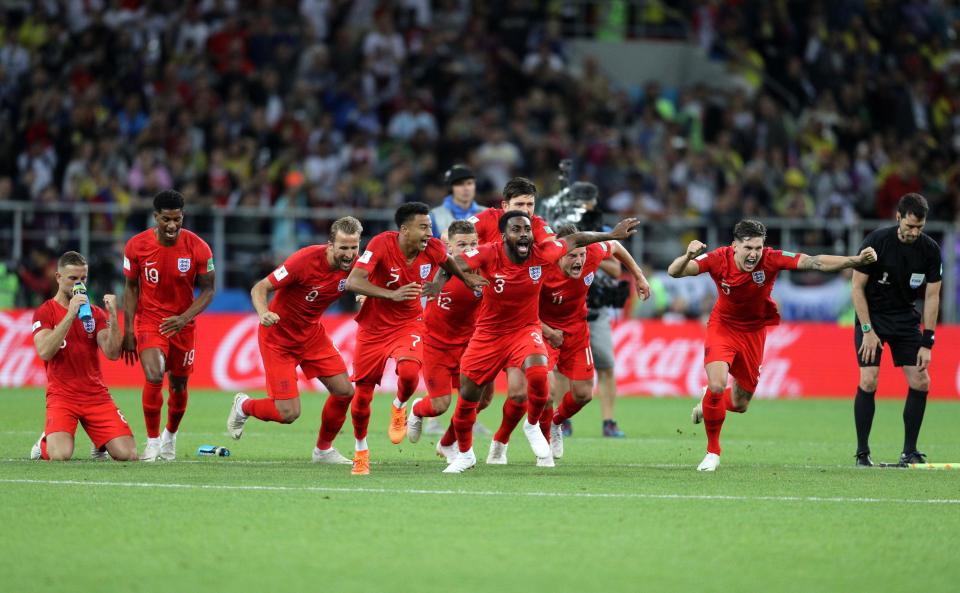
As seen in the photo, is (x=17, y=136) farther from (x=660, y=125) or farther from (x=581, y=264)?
(x=581, y=264)

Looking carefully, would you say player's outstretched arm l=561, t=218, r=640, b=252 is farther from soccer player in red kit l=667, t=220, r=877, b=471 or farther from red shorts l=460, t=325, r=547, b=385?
red shorts l=460, t=325, r=547, b=385

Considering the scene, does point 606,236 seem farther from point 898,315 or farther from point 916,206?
point 898,315

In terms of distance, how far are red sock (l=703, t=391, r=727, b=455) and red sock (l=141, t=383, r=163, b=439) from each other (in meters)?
4.57

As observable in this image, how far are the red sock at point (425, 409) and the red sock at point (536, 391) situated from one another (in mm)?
900

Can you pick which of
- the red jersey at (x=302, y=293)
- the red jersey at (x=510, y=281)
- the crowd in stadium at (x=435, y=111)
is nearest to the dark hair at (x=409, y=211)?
the red jersey at (x=510, y=281)

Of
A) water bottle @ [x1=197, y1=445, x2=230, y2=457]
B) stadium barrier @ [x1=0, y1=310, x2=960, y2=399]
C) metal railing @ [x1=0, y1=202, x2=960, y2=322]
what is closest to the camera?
water bottle @ [x1=197, y1=445, x2=230, y2=457]

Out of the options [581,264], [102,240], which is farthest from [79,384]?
[102,240]

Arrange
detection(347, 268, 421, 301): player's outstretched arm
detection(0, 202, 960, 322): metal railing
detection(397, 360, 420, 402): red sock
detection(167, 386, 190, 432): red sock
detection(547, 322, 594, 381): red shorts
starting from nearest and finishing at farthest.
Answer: detection(347, 268, 421, 301): player's outstretched arm
detection(397, 360, 420, 402): red sock
detection(167, 386, 190, 432): red sock
detection(547, 322, 594, 381): red shorts
detection(0, 202, 960, 322): metal railing

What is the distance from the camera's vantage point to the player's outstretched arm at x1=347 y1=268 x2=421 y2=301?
11.3m

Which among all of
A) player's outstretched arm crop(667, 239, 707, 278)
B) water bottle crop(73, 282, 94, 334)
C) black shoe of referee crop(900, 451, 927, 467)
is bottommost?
black shoe of referee crop(900, 451, 927, 467)

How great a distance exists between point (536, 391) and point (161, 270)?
10.9ft

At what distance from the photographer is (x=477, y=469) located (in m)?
11.9

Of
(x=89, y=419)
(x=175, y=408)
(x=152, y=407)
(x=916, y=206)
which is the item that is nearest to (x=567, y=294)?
(x=916, y=206)

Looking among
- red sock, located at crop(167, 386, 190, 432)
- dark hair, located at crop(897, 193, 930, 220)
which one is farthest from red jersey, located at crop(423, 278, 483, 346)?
dark hair, located at crop(897, 193, 930, 220)
